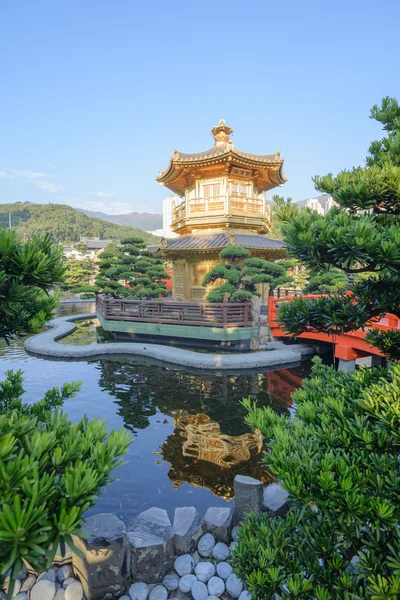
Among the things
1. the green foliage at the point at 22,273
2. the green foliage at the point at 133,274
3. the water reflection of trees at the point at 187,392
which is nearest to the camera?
the green foliage at the point at 22,273

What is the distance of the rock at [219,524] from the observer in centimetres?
411

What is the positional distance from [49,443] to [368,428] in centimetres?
208

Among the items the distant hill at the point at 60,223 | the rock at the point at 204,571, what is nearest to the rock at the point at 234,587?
the rock at the point at 204,571

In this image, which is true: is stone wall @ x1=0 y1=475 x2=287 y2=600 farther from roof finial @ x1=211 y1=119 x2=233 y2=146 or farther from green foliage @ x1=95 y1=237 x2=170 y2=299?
roof finial @ x1=211 y1=119 x2=233 y2=146

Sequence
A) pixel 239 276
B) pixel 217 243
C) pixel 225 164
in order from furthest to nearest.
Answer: pixel 225 164, pixel 217 243, pixel 239 276

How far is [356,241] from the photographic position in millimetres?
2605

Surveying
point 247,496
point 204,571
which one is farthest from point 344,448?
point 204,571

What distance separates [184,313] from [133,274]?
488 centimetres

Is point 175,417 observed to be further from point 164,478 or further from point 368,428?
point 368,428

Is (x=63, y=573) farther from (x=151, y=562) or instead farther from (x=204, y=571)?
(x=204, y=571)

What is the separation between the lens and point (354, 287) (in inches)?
140

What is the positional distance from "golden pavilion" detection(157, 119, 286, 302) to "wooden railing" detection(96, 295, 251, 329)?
12.3 feet

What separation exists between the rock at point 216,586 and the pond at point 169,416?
1319 millimetres

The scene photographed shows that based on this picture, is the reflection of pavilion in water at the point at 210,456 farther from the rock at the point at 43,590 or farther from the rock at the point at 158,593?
the rock at the point at 43,590
